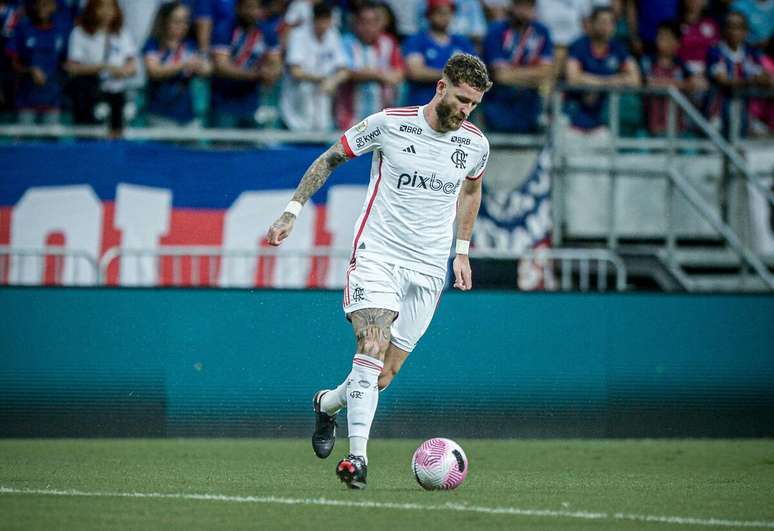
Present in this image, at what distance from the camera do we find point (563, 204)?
16281 mm

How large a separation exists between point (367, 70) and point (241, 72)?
1.42m

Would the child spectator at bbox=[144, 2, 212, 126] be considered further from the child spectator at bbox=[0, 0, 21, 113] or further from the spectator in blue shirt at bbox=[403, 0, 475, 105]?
the spectator in blue shirt at bbox=[403, 0, 475, 105]

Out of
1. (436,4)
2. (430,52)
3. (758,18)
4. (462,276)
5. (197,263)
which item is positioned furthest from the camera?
(758,18)

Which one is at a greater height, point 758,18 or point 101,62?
point 758,18

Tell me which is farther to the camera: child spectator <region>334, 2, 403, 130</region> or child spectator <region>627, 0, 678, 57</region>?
child spectator <region>627, 0, 678, 57</region>

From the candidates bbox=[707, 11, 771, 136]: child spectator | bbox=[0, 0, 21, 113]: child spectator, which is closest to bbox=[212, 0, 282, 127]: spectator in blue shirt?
bbox=[0, 0, 21, 113]: child spectator

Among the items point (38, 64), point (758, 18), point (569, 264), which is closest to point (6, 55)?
point (38, 64)

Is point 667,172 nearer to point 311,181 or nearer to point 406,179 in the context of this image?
point 406,179

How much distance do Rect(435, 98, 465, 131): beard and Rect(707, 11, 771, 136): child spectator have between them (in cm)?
878

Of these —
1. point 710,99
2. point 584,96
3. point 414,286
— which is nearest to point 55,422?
point 414,286

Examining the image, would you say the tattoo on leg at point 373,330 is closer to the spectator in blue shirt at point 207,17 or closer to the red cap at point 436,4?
the spectator in blue shirt at point 207,17

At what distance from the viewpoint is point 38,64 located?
15023 millimetres

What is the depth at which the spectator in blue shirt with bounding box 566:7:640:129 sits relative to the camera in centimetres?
1634

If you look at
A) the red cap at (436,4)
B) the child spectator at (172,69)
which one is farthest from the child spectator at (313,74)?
the red cap at (436,4)
